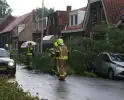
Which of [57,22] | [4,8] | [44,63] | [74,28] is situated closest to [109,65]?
[44,63]

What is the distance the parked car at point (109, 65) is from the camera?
1916cm

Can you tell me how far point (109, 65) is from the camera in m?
19.9

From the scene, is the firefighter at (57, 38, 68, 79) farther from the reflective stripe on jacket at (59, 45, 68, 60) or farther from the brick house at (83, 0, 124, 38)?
the brick house at (83, 0, 124, 38)

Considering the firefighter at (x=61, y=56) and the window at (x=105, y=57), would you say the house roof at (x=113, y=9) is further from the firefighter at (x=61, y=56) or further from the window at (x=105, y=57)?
the firefighter at (x=61, y=56)

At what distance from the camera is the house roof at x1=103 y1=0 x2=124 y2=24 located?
1232 inches

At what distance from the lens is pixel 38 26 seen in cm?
5728

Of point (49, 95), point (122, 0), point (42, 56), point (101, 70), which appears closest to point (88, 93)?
point (49, 95)

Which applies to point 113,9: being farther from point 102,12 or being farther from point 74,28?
point 74,28

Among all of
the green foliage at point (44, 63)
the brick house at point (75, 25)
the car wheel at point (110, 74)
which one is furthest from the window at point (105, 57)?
the brick house at point (75, 25)

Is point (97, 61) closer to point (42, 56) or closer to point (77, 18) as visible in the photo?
point (42, 56)

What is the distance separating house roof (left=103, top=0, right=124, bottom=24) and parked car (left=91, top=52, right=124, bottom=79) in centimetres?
987

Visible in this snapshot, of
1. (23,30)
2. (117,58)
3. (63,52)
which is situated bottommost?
(117,58)

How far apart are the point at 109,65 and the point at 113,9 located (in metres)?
12.7

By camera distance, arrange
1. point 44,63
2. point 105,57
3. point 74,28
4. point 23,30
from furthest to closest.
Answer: point 23,30 → point 74,28 → point 44,63 → point 105,57
